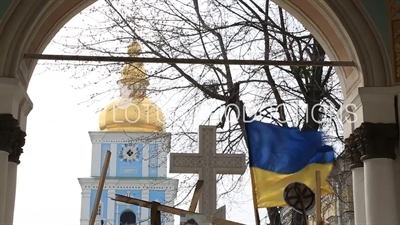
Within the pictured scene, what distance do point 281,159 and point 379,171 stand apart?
0.93m

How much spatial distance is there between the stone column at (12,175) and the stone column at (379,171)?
299cm

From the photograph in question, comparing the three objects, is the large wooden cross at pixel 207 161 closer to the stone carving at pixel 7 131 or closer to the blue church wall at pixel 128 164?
the stone carving at pixel 7 131

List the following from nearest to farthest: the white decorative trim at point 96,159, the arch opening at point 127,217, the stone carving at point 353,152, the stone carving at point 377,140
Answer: the stone carving at point 377,140 < the stone carving at point 353,152 < the arch opening at point 127,217 < the white decorative trim at point 96,159

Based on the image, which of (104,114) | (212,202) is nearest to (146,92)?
(212,202)

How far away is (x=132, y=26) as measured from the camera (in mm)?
13391

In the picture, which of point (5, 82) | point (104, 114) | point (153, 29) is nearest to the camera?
point (5, 82)

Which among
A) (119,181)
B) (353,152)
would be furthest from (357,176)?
(119,181)

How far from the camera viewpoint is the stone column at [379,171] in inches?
302

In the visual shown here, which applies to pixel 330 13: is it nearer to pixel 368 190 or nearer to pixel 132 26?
pixel 368 190

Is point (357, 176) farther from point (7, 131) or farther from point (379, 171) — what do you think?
point (7, 131)

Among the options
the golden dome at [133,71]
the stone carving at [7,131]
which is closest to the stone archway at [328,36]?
the stone carving at [7,131]

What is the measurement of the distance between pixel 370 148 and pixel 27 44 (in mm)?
3171

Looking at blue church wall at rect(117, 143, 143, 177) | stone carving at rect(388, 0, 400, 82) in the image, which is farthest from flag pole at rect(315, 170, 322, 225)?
blue church wall at rect(117, 143, 143, 177)

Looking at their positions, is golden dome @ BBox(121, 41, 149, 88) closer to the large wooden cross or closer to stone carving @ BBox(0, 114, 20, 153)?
the large wooden cross
